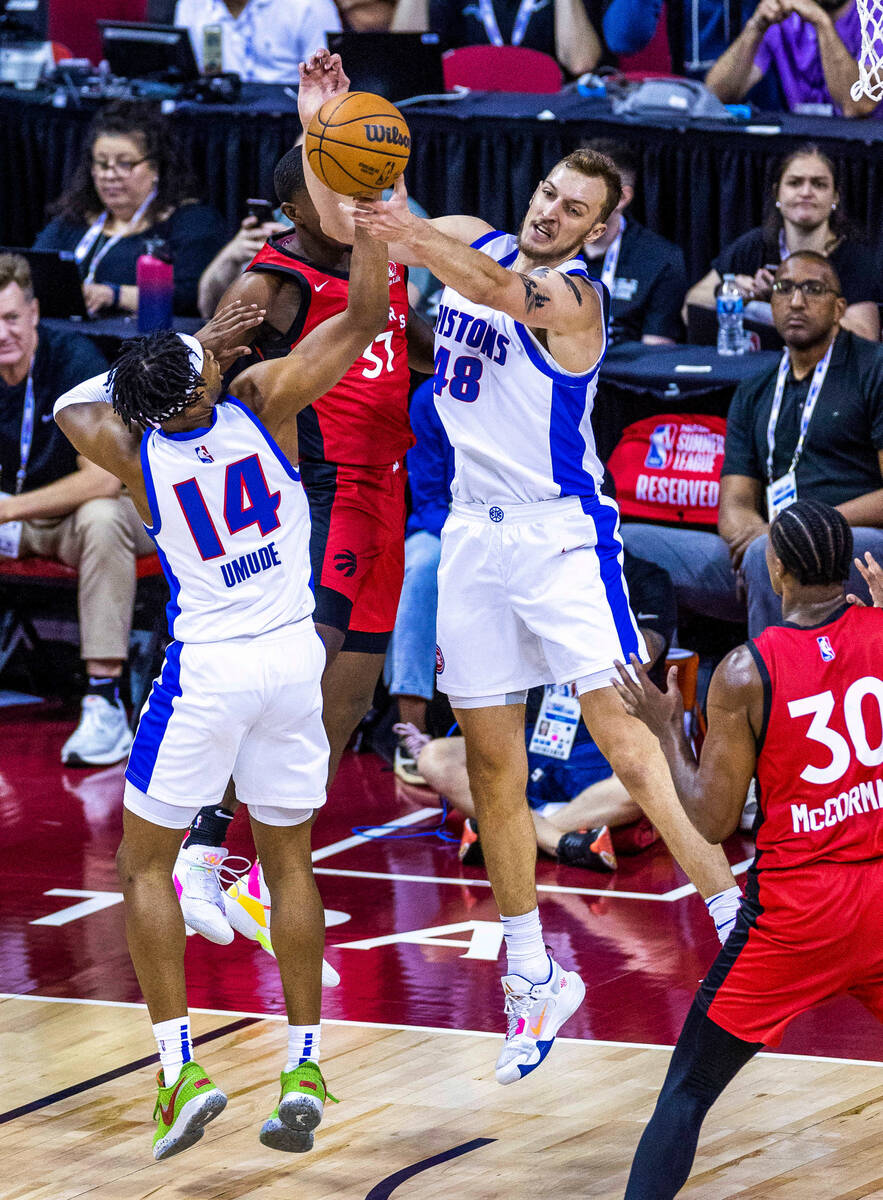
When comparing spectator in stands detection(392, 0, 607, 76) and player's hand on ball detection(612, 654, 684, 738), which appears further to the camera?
spectator in stands detection(392, 0, 607, 76)

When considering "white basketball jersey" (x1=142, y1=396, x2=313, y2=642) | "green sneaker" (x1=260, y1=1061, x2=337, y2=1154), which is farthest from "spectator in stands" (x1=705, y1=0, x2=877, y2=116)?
"green sneaker" (x1=260, y1=1061, x2=337, y2=1154)

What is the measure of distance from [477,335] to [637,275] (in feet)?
11.6

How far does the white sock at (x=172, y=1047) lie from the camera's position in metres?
4.05

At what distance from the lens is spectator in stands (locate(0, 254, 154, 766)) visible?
7.77m

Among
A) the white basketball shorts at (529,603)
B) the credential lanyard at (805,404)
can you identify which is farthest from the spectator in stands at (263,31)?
the white basketball shorts at (529,603)

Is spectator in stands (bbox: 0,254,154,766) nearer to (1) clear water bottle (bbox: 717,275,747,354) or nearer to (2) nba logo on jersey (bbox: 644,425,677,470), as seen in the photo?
(2) nba logo on jersey (bbox: 644,425,677,470)

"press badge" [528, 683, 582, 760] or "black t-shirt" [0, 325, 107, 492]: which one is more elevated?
"black t-shirt" [0, 325, 107, 492]

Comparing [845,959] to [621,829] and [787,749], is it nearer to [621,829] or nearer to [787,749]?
[787,749]

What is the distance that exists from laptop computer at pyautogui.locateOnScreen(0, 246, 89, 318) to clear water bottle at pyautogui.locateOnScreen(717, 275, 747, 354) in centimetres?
292

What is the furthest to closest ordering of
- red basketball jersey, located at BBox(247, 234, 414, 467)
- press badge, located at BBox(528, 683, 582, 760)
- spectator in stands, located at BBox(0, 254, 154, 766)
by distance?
spectator in stands, located at BBox(0, 254, 154, 766), press badge, located at BBox(528, 683, 582, 760), red basketball jersey, located at BBox(247, 234, 414, 467)

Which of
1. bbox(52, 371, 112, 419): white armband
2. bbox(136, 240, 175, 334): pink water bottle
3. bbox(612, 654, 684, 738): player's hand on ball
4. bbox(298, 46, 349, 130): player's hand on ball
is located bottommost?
bbox(612, 654, 684, 738): player's hand on ball

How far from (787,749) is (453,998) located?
2004mm

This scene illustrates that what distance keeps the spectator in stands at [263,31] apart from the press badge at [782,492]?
13.3ft

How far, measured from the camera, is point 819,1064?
4656 mm
